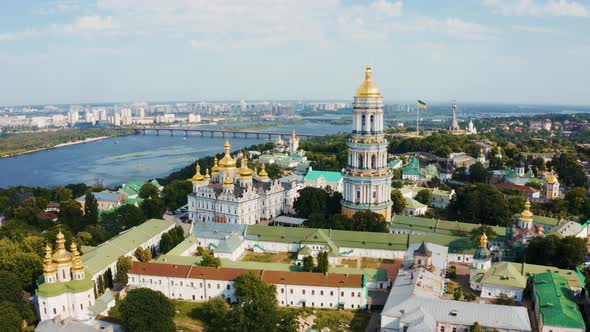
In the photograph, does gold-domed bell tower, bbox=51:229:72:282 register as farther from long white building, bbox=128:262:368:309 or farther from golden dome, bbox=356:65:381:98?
golden dome, bbox=356:65:381:98

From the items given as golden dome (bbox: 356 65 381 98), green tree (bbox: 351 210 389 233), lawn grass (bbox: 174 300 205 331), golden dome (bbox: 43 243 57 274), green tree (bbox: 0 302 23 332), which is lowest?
lawn grass (bbox: 174 300 205 331)

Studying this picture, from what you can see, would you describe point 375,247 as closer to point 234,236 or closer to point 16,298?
point 234,236

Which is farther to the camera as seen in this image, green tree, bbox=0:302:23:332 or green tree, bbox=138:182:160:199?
green tree, bbox=138:182:160:199

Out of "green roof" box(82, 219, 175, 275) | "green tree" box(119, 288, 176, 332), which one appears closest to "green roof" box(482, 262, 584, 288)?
"green tree" box(119, 288, 176, 332)

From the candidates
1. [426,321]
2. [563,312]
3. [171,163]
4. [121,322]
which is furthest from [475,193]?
[171,163]

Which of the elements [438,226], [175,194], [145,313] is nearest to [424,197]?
[438,226]

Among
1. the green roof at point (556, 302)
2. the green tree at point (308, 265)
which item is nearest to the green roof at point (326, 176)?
the green tree at point (308, 265)
